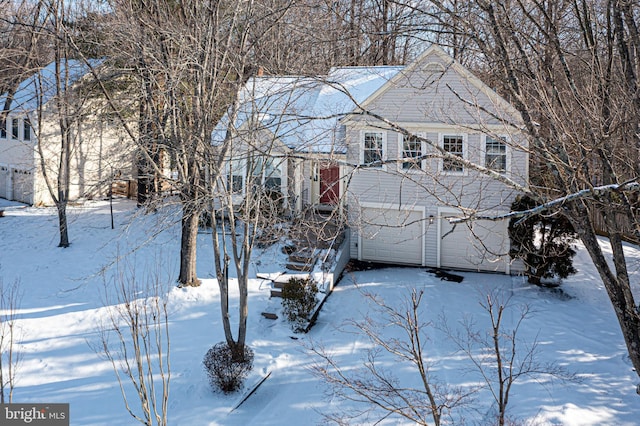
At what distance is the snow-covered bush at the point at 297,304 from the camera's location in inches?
492

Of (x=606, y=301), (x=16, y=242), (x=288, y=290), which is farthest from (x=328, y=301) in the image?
(x=16, y=242)

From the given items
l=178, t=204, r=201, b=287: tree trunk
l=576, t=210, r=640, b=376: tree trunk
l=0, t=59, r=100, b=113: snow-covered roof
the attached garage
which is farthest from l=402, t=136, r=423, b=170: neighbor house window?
l=0, t=59, r=100, b=113: snow-covered roof

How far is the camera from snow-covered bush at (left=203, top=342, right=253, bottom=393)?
10.1 meters

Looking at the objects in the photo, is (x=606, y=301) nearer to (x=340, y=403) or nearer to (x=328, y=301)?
(x=328, y=301)

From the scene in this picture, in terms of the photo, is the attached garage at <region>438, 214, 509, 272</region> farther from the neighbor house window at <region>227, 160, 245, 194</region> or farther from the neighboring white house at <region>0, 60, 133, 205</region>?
the neighboring white house at <region>0, 60, 133, 205</region>

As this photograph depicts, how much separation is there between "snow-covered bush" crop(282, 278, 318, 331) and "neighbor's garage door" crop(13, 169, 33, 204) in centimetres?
1636

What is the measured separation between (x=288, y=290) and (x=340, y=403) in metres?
3.76

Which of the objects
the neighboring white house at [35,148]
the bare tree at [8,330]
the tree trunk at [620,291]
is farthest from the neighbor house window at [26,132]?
the tree trunk at [620,291]

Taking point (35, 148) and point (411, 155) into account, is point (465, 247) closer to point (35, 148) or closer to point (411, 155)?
point (411, 155)

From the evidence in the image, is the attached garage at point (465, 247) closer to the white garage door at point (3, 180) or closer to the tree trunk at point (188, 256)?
the tree trunk at point (188, 256)

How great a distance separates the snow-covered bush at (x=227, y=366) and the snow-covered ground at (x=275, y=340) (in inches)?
8.1

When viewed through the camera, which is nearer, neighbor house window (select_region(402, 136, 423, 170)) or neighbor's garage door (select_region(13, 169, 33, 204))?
neighbor house window (select_region(402, 136, 423, 170))

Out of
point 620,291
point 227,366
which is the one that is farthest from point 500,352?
point 227,366

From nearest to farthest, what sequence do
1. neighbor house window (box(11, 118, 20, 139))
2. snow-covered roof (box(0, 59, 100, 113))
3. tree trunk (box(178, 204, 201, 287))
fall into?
1. tree trunk (box(178, 204, 201, 287))
2. snow-covered roof (box(0, 59, 100, 113))
3. neighbor house window (box(11, 118, 20, 139))
